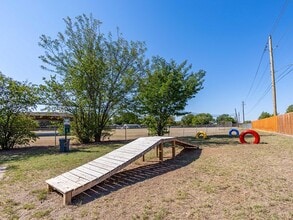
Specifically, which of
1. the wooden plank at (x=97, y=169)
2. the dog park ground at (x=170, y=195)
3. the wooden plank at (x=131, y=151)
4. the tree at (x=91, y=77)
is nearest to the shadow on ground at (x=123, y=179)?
the dog park ground at (x=170, y=195)

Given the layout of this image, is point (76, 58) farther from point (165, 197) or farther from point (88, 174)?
point (165, 197)

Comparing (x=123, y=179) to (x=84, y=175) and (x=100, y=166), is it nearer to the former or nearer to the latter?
(x=100, y=166)

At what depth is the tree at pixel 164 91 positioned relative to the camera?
1667 cm

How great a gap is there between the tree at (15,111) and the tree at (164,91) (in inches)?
286

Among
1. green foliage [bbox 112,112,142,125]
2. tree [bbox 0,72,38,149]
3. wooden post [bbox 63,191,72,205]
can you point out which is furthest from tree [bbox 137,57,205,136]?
wooden post [bbox 63,191,72,205]

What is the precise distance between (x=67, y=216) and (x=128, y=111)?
1358 centimetres

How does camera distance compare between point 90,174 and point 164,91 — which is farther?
point 164,91

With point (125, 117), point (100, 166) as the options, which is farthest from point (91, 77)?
point (100, 166)

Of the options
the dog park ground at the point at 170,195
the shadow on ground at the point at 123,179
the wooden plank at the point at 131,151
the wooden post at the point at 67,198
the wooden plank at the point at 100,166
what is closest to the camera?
the dog park ground at the point at 170,195

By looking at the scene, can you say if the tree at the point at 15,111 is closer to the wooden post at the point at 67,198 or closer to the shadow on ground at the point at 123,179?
the shadow on ground at the point at 123,179

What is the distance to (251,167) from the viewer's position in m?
6.17

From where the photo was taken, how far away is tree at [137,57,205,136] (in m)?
16.7

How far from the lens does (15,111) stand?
1315cm

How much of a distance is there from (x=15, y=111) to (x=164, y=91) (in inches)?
378
